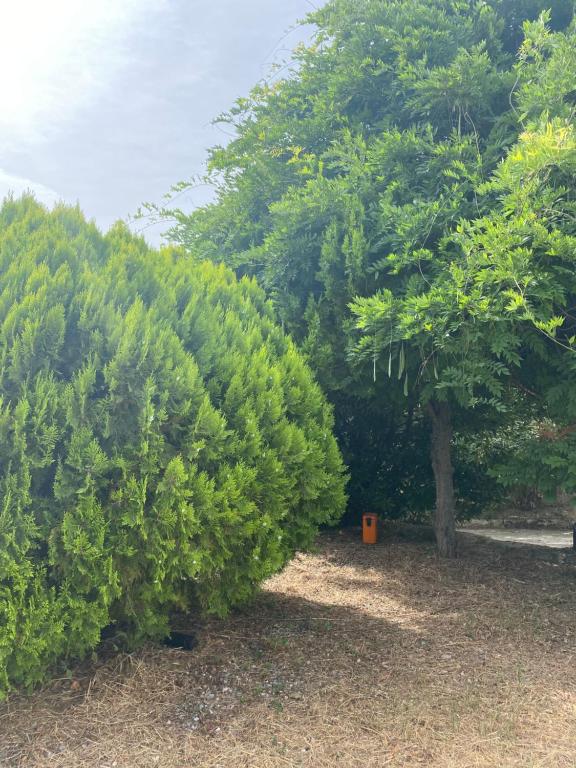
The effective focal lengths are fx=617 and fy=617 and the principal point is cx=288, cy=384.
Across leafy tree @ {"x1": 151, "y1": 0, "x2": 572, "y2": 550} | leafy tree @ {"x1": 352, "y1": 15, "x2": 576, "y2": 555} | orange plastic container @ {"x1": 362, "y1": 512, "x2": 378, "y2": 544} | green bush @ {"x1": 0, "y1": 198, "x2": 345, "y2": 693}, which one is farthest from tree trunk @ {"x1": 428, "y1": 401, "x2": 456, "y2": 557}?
green bush @ {"x1": 0, "y1": 198, "x2": 345, "y2": 693}

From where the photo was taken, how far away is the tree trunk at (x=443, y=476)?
7.01 metres

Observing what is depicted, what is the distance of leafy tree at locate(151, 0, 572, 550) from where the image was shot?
16.4ft

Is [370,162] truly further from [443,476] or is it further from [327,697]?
[327,697]

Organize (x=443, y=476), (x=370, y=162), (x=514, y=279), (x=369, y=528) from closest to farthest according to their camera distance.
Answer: (x=514, y=279), (x=370, y=162), (x=443, y=476), (x=369, y=528)

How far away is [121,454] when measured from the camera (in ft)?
11.4

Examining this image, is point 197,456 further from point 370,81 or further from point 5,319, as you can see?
point 370,81

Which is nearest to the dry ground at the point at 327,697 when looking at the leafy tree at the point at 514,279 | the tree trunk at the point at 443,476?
the leafy tree at the point at 514,279

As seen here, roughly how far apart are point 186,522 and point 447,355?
8.66ft

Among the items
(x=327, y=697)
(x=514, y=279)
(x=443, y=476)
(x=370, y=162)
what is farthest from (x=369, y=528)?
(x=514, y=279)

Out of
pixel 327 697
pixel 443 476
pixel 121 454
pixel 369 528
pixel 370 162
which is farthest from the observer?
pixel 369 528

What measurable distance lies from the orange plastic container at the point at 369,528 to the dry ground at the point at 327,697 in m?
2.78

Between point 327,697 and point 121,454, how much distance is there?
1929 millimetres

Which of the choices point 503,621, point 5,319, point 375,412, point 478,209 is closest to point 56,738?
point 5,319

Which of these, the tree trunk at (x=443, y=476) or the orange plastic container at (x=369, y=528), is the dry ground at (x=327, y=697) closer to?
the tree trunk at (x=443, y=476)
